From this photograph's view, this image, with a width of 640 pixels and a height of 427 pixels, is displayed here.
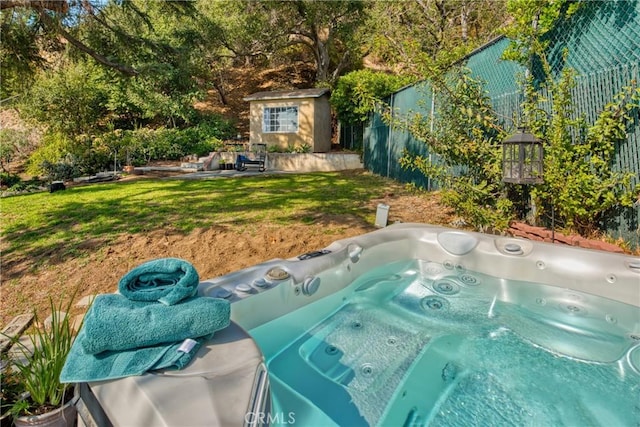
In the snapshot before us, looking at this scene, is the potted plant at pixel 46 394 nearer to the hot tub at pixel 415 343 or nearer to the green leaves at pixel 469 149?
the hot tub at pixel 415 343

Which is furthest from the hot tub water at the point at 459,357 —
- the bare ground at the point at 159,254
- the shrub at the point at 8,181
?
the shrub at the point at 8,181

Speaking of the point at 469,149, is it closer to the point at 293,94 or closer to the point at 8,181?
the point at 293,94

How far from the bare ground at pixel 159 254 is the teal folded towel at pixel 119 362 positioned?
184cm

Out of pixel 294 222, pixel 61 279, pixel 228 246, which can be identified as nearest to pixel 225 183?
pixel 294 222

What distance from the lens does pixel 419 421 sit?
2.15 meters

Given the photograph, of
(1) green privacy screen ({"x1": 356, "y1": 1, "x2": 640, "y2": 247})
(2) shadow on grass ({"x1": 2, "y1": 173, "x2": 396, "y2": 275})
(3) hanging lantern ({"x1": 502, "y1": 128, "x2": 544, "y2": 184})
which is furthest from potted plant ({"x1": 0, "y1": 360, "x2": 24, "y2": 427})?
(1) green privacy screen ({"x1": 356, "y1": 1, "x2": 640, "y2": 247})

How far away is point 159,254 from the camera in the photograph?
409 cm

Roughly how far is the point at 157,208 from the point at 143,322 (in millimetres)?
4982

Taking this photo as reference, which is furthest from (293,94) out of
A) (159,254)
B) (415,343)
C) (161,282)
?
(161,282)

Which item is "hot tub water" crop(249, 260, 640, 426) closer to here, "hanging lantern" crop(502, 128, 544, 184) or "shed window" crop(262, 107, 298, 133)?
"hanging lantern" crop(502, 128, 544, 184)

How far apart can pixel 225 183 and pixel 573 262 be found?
7.91 m

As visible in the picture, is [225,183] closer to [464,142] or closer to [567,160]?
[464,142]

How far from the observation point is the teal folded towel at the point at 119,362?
155 cm

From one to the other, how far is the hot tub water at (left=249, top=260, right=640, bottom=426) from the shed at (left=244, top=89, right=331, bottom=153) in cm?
1276
